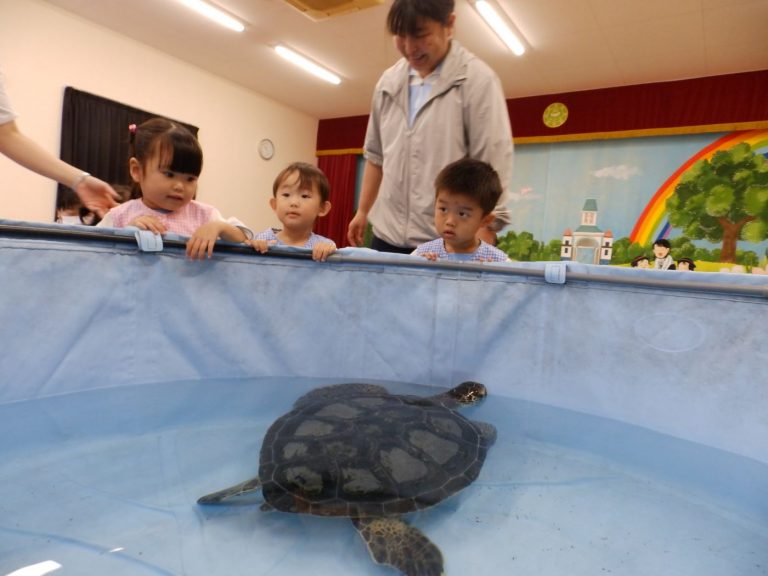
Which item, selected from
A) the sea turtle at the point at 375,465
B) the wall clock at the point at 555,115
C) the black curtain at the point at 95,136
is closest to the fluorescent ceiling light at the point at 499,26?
the wall clock at the point at 555,115

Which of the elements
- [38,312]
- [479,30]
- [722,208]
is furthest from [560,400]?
[722,208]

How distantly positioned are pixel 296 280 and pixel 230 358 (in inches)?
11.3

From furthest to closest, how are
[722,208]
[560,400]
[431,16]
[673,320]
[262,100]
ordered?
[262,100], [722,208], [431,16], [560,400], [673,320]

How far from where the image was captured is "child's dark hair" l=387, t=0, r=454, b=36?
4.14 ft

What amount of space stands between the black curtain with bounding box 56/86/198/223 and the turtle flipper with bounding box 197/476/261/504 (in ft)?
14.3

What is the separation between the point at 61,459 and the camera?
79cm

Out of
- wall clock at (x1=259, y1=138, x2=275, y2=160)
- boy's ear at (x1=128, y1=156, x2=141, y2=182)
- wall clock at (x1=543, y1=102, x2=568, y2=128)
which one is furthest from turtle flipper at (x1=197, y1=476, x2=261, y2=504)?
wall clock at (x1=259, y1=138, x2=275, y2=160)

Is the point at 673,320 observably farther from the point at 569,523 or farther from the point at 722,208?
the point at 722,208

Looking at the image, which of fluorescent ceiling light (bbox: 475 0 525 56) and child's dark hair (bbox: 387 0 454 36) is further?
fluorescent ceiling light (bbox: 475 0 525 56)

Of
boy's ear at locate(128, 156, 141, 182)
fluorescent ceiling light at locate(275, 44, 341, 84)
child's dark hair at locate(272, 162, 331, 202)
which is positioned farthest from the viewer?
fluorescent ceiling light at locate(275, 44, 341, 84)

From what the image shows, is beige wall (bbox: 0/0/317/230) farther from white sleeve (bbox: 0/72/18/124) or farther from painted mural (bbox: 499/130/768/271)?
white sleeve (bbox: 0/72/18/124)

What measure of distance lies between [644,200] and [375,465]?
5275 millimetres

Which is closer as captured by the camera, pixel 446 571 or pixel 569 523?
pixel 446 571

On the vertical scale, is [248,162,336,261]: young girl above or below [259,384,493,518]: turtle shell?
above
